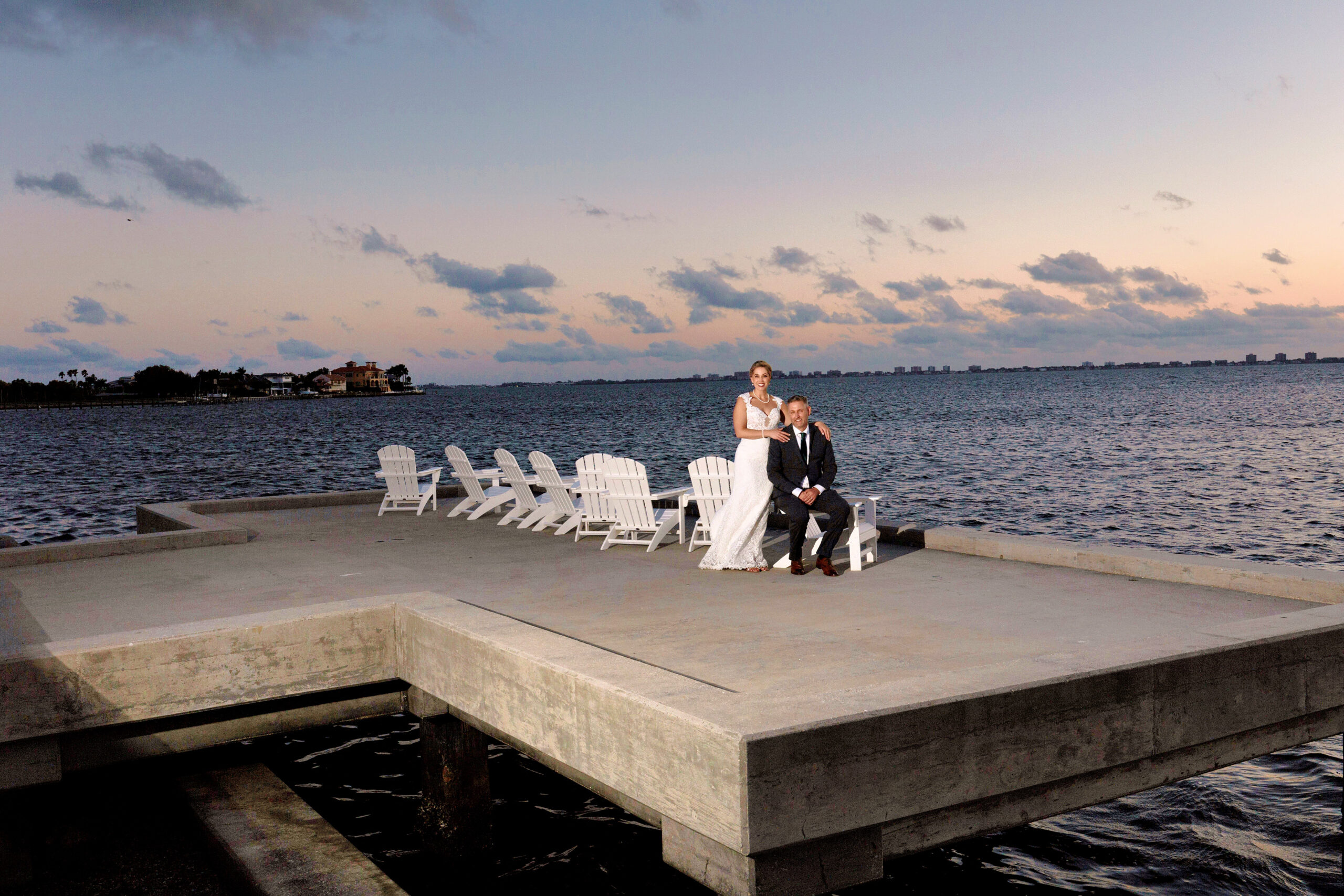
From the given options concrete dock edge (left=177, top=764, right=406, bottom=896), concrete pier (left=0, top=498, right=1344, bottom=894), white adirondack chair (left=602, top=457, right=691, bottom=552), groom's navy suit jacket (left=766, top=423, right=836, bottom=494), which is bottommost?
concrete dock edge (left=177, top=764, right=406, bottom=896)

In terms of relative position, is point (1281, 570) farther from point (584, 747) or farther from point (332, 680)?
point (332, 680)

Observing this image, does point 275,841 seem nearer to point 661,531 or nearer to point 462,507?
point 661,531

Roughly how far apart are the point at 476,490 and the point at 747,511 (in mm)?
5676

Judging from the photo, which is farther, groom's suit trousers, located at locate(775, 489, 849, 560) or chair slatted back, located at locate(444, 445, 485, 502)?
chair slatted back, located at locate(444, 445, 485, 502)

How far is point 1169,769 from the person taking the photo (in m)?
5.55

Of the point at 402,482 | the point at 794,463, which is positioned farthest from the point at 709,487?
the point at 402,482

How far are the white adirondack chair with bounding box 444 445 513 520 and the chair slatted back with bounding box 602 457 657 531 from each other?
2.79 metres

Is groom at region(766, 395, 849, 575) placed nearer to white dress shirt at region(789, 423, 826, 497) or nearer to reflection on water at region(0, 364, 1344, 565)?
white dress shirt at region(789, 423, 826, 497)

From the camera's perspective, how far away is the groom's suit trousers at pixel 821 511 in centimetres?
928

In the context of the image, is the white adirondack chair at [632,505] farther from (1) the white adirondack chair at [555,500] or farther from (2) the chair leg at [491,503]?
(2) the chair leg at [491,503]

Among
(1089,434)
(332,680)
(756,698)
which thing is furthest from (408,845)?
(1089,434)

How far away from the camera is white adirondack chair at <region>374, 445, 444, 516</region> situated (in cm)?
1497

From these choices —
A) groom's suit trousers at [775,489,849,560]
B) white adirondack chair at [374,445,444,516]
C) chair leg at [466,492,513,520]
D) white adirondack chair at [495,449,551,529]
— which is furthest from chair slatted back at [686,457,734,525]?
white adirondack chair at [374,445,444,516]

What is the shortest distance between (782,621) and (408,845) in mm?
3334
